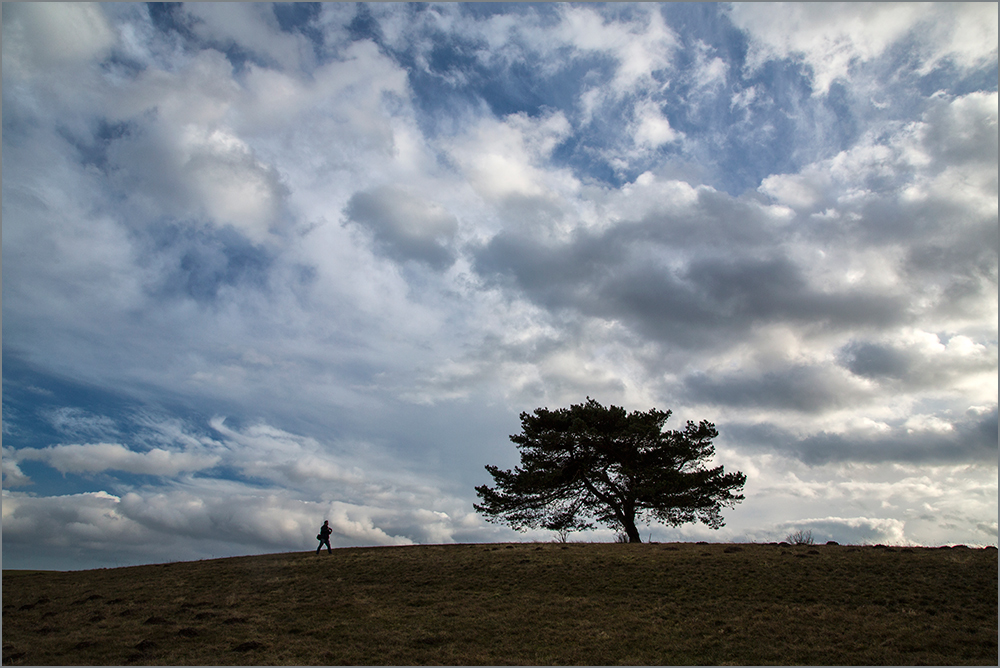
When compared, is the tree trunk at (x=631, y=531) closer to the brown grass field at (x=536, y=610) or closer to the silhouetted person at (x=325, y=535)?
the brown grass field at (x=536, y=610)

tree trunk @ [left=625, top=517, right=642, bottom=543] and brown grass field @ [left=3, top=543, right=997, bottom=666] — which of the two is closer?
brown grass field @ [left=3, top=543, right=997, bottom=666]

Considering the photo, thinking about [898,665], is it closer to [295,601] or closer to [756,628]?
[756,628]

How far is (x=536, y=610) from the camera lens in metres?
21.8

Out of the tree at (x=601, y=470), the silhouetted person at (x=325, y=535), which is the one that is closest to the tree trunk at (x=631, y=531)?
the tree at (x=601, y=470)

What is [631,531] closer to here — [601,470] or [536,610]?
[601,470]

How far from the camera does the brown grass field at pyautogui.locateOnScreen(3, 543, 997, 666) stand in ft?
56.7

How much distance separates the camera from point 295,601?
2403 centimetres

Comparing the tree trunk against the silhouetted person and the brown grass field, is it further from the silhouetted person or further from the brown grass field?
the silhouetted person

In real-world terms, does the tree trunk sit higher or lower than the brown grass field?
higher

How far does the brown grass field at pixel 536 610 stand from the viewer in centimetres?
→ 1728

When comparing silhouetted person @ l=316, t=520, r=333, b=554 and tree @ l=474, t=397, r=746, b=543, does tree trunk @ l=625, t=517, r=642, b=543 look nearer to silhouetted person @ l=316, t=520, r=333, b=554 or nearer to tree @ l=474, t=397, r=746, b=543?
tree @ l=474, t=397, r=746, b=543

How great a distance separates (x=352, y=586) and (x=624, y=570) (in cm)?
1291

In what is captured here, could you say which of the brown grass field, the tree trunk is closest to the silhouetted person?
the brown grass field

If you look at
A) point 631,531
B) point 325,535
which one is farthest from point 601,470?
point 325,535
